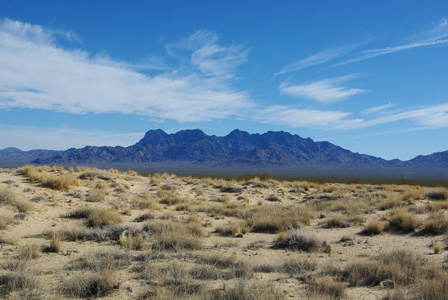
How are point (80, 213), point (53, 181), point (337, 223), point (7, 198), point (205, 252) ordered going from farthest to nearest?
point (53, 181) < point (337, 223) < point (80, 213) < point (7, 198) < point (205, 252)

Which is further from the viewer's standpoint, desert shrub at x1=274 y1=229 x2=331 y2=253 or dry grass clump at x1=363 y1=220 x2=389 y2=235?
dry grass clump at x1=363 y1=220 x2=389 y2=235

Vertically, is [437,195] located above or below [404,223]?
above

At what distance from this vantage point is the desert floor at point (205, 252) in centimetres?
573

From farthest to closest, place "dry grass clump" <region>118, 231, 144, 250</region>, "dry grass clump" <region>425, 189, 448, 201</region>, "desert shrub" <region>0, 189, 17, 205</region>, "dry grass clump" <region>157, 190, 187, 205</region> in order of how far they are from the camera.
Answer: "dry grass clump" <region>425, 189, 448, 201</region> → "dry grass clump" <region>157, 190, 187, 205</region> → "desert shrub" <region>0, 189, 17, 205</region> → "dry grass clump" <region>118, 231, 144, 250</region>

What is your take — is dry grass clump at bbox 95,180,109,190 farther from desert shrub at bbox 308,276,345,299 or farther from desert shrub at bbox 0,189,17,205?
desert shrub at bbox 308,276,345,299

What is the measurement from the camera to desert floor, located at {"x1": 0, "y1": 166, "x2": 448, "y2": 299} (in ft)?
18.8

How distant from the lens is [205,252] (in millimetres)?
8859

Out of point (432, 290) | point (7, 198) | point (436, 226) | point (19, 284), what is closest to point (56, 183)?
point (7, 198)

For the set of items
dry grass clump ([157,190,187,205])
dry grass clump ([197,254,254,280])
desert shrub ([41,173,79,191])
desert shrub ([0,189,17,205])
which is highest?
desert shrub ([41,173,79,191])

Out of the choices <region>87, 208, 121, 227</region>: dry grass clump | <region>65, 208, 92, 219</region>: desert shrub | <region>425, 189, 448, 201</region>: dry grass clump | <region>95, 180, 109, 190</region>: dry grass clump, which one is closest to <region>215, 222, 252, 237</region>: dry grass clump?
<region>87, 208, 121, 227</region>: dry grass clump

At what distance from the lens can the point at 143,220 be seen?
13305 millimetres

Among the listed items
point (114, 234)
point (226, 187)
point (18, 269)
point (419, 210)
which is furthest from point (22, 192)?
point (419, 210)

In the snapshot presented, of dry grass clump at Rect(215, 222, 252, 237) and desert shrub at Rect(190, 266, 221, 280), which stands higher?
desert shrub at Rect(190, 266, 221, 280)

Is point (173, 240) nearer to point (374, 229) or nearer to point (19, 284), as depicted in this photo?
point (19, 284)
